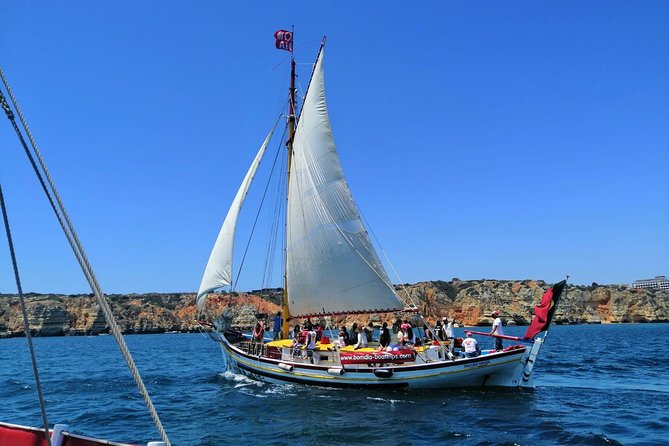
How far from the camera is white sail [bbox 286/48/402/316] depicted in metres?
26.3

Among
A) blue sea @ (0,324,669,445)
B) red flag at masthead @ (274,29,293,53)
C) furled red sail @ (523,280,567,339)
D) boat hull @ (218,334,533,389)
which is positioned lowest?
blue sea @ (0,324,669,445)

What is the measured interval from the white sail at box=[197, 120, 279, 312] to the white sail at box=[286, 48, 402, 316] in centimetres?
333

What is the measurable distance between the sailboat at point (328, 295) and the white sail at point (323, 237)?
0.05 m

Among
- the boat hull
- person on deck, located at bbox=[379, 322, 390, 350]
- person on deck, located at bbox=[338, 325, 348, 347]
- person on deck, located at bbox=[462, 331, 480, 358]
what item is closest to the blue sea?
the boat hull

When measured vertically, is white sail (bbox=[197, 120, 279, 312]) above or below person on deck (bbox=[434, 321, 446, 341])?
above

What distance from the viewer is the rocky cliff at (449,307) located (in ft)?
415

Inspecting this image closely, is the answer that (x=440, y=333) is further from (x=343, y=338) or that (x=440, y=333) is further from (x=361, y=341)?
(x=343, y=338)

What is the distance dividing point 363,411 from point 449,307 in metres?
125

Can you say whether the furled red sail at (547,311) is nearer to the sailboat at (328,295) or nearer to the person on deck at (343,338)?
the sailboat at (328,295)

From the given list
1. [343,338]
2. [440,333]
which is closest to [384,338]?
[343,338]

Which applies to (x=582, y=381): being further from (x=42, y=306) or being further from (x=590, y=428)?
(x=42, y=306)

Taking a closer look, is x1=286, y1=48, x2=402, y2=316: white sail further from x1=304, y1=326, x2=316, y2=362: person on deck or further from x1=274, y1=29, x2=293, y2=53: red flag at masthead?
x1=274, y1=29, x2=293, y2=53: red flag at masthead

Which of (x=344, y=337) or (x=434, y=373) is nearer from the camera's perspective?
(x=434, y=373)

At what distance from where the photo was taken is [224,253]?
30250mm
